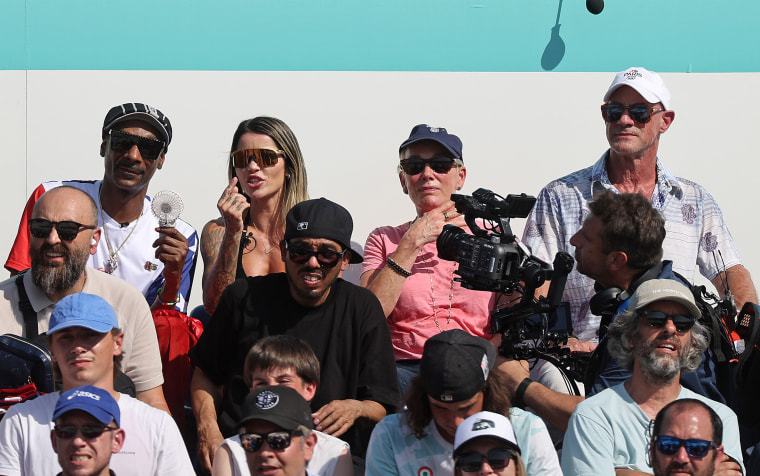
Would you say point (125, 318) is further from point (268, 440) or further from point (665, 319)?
point (665, 319)

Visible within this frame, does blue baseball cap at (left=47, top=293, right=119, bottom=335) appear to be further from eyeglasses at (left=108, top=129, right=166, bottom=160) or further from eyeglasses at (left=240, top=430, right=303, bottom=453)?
eyeglasses at (left=108, top=129, right=166, bottom=160)

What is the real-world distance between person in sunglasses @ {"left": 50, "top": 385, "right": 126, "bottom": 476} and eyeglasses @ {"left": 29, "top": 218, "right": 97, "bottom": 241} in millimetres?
1007

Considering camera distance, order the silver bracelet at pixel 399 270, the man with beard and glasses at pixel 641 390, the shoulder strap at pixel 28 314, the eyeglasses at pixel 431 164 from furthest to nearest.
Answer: the eyeglasses at pixel 431 164
the silver bracelet at pixel 399 270
the shoulder strap at pixel 28 314
the man with beard and glasses at pixel 641 390

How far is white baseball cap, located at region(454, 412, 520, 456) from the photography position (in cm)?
333

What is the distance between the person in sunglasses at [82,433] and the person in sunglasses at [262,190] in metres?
1.69

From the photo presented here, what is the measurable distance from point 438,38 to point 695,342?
10.3 ft

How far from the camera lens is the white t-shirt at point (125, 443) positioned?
3.44 meters

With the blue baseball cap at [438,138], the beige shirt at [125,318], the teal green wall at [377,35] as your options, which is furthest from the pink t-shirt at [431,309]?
the teal green wall at [377,35]

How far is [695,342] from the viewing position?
395 cm

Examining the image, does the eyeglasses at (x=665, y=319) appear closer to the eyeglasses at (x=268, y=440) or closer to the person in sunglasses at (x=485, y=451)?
the person in sunglasses at (x=485, y=451)

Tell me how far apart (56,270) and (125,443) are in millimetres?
927

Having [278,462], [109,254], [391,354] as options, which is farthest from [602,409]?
[109,254]

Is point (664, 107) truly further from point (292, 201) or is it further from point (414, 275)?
point (292, 201)

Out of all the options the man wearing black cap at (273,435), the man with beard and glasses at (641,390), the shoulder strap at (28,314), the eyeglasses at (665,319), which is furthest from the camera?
the shoulder strap at (28,314)
